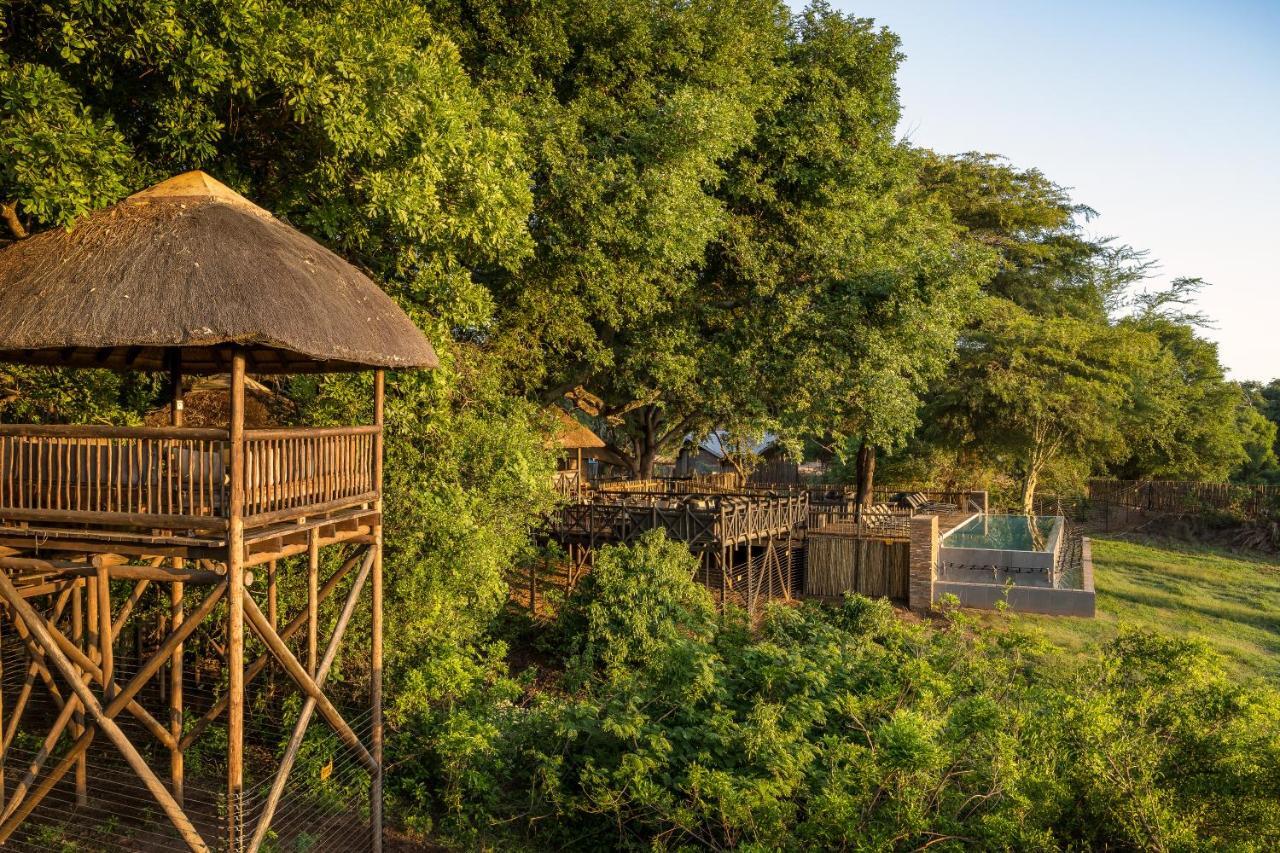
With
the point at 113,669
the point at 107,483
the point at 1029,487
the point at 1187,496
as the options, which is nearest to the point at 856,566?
the point at 1029,487

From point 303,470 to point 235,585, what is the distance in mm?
1296

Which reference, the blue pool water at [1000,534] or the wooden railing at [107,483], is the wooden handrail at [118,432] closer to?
the wooden railing at [107,483]

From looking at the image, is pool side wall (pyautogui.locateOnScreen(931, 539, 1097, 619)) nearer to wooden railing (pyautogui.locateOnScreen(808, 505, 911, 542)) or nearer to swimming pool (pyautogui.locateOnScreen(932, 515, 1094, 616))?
swimming pool (pyautogui.locateOnScreen(932, 515, 1094, 616))

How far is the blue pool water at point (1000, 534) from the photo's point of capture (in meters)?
22.6

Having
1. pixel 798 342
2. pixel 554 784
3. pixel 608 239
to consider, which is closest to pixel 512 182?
pixel 608 239

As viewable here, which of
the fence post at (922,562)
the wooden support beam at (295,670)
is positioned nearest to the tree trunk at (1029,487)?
the fence post at (922,562)

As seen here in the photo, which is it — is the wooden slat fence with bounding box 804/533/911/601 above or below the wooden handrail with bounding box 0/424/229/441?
below

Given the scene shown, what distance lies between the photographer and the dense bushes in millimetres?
6340

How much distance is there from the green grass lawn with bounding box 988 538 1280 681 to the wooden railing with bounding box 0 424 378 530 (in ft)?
45.5

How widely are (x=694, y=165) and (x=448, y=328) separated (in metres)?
6.05

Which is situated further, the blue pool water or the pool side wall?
the blue pool water

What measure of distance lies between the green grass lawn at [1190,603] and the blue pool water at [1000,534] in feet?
6.43

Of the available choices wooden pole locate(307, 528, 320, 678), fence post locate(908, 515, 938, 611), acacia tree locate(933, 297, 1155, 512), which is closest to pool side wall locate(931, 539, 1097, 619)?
fence post locate(908, 515, 938, 611)

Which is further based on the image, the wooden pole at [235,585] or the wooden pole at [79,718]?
the wooden pole at [79,718]
